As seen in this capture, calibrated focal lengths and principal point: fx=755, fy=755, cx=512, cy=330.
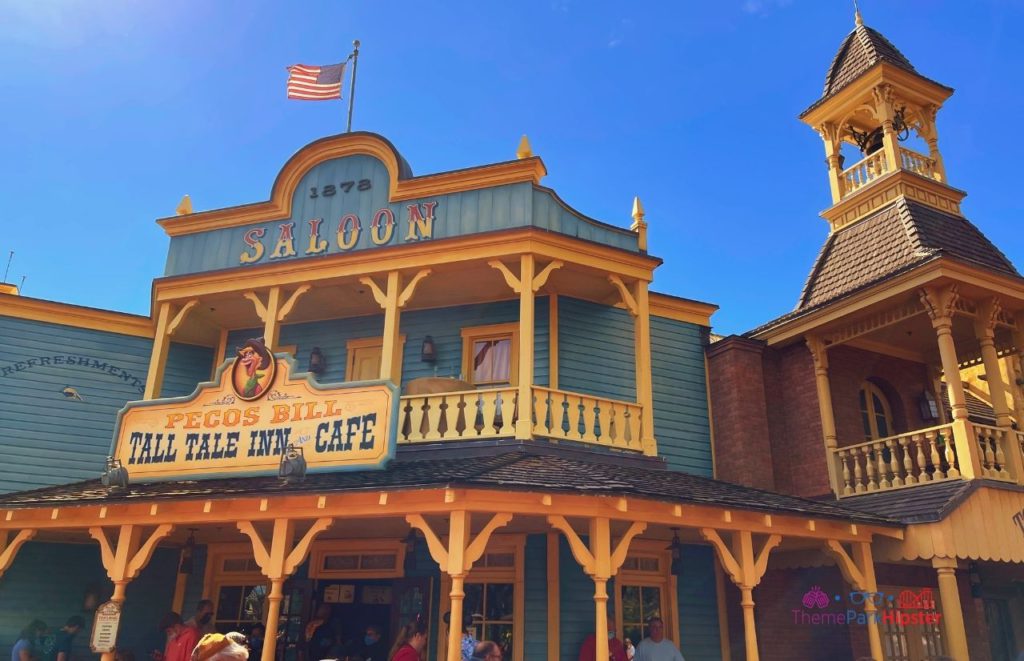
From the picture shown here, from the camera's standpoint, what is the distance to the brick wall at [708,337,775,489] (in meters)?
12.9

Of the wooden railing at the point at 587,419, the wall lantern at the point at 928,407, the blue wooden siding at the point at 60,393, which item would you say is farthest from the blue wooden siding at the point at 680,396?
the blue wooden siding at the point at 60,393

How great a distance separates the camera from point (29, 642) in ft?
35.4

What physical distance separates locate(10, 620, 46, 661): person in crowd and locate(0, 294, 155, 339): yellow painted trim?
5.08 m

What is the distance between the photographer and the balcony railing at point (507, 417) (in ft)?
34.1

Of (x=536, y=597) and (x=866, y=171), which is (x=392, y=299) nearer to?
(x=536, y=597)

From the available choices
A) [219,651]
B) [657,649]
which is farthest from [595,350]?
[219,651]

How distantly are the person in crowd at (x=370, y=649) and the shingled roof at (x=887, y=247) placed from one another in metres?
8.86

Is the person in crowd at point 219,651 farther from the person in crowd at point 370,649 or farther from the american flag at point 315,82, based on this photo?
the american flag at point 315,82

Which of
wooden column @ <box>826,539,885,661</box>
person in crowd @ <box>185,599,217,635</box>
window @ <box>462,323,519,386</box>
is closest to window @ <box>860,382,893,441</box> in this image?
wooden column @ <box>826,539,885,661</box>

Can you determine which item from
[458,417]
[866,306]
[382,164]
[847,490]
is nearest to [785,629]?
[847,490]

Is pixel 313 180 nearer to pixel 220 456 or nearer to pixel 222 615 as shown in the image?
pixel 220 456

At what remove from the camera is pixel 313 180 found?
13000 mm

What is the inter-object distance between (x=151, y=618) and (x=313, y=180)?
7.79 metres

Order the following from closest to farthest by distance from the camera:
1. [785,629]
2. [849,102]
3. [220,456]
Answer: [220,456]
[785,629]
[849,102]
